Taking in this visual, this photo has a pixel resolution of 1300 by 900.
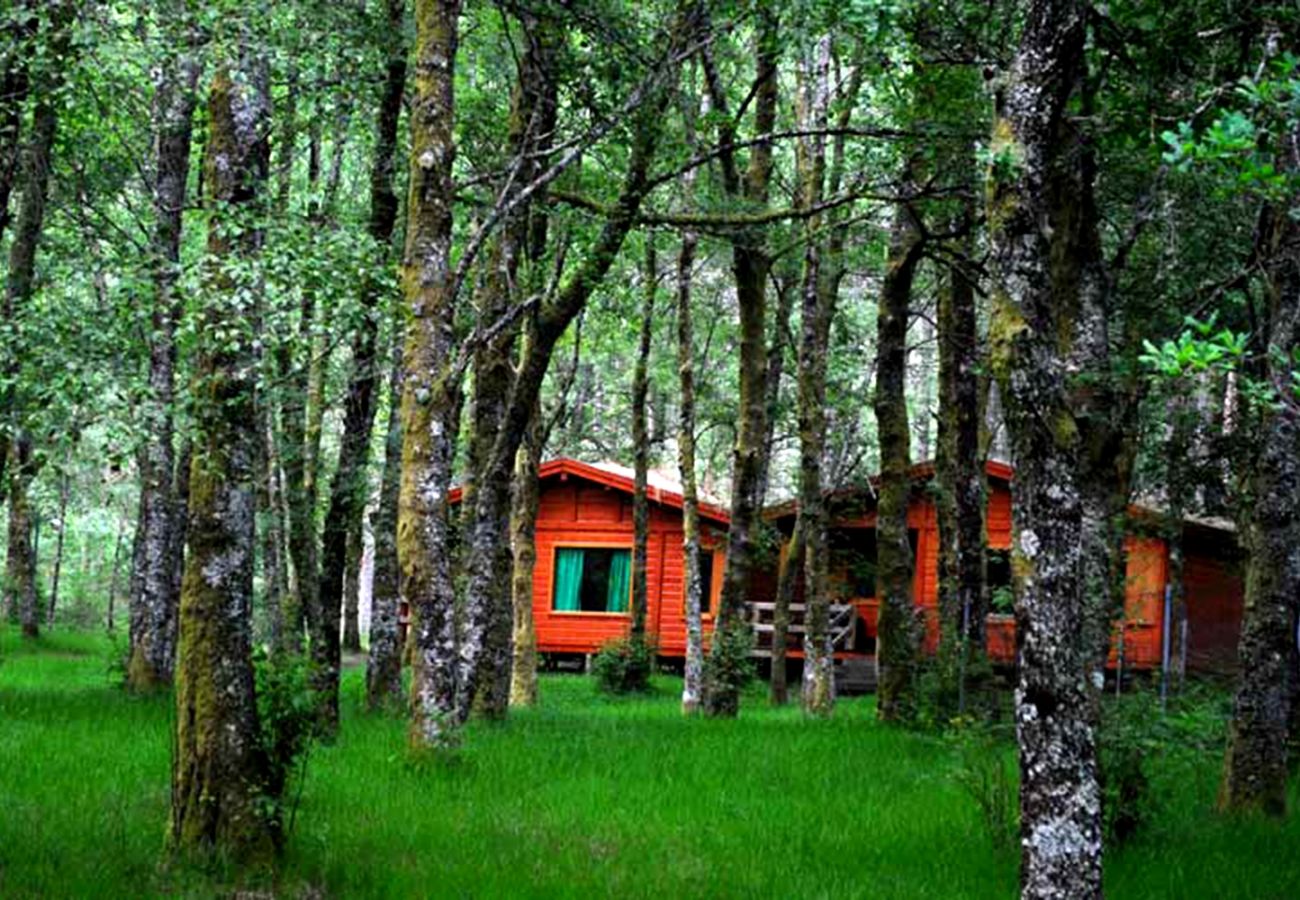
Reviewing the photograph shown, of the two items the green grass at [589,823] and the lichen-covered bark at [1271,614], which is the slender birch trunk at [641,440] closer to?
the green grass at [589,823]

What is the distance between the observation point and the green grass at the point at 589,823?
784 cm

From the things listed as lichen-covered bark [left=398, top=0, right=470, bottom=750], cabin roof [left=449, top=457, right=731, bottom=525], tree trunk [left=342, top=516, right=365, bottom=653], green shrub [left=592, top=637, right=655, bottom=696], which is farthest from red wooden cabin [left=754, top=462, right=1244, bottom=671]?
lichen-covered bark [left=398, top=0, right=470, bottom=750]

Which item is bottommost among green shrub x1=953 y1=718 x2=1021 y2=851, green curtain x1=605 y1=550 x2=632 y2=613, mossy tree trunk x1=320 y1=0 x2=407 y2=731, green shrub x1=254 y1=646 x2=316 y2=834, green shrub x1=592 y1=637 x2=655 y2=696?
green shrub x1=592 y1=637 x2=655 y2=696

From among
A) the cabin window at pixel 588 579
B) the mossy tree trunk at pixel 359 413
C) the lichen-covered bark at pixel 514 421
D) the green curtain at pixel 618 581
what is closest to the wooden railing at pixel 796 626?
the green curtain at pixel 618 581

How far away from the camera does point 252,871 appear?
24.8ft

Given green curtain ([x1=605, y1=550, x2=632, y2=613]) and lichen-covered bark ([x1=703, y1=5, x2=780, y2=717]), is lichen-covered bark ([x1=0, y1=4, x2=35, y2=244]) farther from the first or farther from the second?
green curtain ([x1=605, y1=550, x2=632, y2=613])

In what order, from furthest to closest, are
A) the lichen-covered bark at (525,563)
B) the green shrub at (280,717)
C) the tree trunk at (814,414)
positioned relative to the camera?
the lichen-covered bark at (525,563) → the tree trunk at (814,414) → the green shrub at (280,717)

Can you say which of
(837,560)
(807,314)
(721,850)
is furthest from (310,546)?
(837,560)

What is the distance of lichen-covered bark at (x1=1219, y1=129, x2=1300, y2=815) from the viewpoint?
9727 mm

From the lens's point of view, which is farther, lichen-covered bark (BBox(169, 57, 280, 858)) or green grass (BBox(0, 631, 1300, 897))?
green grass (BBox(0, 631, 1300, 897))

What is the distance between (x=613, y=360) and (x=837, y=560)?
22.2m

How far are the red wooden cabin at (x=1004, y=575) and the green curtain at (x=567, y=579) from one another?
4828 mm

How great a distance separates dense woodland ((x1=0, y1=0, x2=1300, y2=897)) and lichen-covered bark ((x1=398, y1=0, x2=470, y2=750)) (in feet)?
0.10

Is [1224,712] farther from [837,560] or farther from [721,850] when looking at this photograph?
[837,560]
